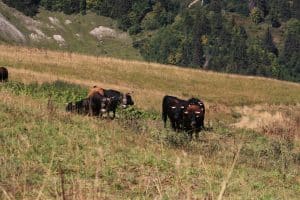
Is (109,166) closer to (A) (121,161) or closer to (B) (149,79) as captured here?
(A) (121,161)

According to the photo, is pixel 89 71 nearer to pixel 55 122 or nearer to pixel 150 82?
pixel 150 82

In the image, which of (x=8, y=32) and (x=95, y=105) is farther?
(x=8, y=32)

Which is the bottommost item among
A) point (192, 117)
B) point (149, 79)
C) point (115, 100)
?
point (149, 79)

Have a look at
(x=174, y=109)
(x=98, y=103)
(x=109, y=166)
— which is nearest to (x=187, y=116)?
(x=174, y=109)

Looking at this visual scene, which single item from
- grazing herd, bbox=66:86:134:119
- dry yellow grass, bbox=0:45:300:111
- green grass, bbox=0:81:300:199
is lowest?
dry yellow grass, bbox=0:45:300:111

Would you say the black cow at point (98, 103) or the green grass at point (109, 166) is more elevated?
the green grass at point (109, 166)

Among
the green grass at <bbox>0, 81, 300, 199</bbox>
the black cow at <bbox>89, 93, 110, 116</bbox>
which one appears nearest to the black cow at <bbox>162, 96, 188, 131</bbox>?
the black cow at <bbox>89, 93, 110, 116</bbox>

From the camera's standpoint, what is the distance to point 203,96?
45781mm

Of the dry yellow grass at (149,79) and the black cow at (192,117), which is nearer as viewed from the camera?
the black cow at (192,117)

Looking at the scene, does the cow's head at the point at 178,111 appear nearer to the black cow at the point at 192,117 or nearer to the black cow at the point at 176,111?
the black cow at the point at 176,111

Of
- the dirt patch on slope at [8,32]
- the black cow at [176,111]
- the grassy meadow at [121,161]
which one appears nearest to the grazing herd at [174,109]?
the black cow at [176,111]

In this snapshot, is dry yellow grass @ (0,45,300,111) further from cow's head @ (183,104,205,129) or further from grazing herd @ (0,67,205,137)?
cow's head @ (183,104,205,129)

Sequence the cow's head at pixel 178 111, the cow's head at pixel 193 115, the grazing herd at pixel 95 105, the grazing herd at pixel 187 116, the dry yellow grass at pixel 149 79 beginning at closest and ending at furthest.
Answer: the grazing herd at pixel 95 105 → the grazing herd at pixel 187 116 → the cow's head at pixel 193 115 → the cow's head at pixel 178 111 → the dry yellow grass at pixel 149 79

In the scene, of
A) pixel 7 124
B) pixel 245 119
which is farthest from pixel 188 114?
pixel 245 119
